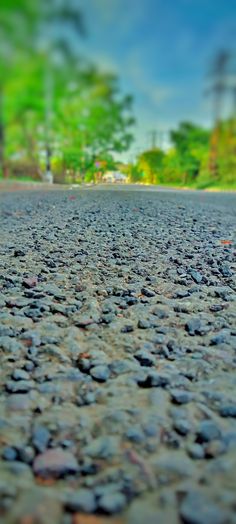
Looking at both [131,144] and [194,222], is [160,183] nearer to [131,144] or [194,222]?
[194,222]

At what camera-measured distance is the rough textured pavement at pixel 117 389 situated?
938 millimetres

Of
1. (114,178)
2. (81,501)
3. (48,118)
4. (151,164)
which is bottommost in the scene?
(81,501)

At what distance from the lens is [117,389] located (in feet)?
4.67

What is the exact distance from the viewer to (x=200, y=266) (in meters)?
3.18

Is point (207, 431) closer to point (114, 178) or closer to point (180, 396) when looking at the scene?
point (180, 396)

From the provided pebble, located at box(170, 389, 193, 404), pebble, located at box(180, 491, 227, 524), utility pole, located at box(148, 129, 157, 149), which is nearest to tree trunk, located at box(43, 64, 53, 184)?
utility pole, located at box(148, 129, 157, 149)

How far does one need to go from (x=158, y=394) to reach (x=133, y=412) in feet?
0.45

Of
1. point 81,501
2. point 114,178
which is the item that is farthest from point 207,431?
point 114,178

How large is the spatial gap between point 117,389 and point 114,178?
11.3ft

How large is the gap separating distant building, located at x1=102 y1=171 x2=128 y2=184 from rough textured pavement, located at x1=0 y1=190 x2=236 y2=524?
51.6 inches

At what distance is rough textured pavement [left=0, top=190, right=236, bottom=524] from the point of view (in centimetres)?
94

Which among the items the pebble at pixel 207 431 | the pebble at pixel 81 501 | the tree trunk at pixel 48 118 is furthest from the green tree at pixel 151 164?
the pebble at pixel 81 501

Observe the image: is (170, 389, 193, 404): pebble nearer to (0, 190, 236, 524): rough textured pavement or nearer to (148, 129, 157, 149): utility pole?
(0, 190, 236, 524): rough textured pavement

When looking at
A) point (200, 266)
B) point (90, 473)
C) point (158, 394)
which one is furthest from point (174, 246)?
point (90, 473)
